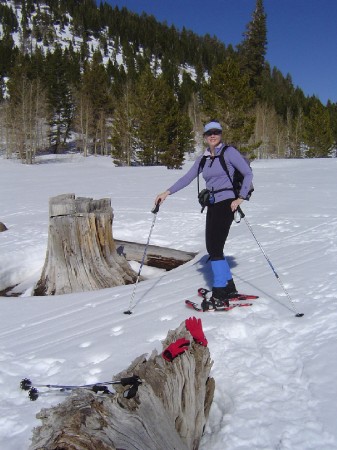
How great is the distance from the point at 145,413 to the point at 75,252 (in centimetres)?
439

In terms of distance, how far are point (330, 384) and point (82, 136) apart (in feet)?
166

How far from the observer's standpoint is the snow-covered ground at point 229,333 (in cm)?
270

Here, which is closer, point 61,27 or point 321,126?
point 321,126

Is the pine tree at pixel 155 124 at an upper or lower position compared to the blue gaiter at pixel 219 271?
upper

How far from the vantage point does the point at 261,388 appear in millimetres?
2998

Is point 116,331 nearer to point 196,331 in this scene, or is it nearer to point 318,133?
point 196,331

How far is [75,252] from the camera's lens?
6371 millimetres

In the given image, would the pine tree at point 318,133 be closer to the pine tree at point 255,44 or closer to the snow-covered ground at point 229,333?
the pine tree at point 255,44

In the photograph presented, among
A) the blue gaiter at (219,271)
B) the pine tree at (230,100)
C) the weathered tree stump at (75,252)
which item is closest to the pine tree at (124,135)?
the pine tree at (230,100)

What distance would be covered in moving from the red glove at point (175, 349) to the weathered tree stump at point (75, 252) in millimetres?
3820

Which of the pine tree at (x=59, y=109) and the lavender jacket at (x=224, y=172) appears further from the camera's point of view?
the pine tree at (x=59, y=109)

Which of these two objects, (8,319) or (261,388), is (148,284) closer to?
(8,319)

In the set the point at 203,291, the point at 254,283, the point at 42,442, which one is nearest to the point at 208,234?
the point at 203,291

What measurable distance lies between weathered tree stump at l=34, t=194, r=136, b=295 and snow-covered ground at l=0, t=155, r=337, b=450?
0.51 meters
